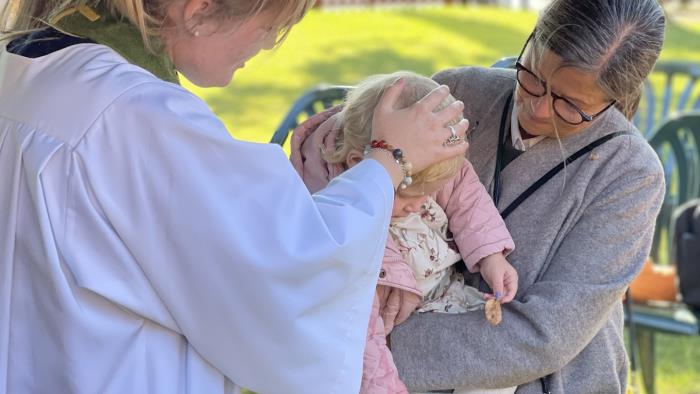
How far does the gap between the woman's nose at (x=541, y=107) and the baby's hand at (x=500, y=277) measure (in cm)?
34

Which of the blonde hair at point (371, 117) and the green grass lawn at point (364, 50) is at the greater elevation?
the blonde hair at point (371, 117)

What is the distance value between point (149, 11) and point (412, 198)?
74cm

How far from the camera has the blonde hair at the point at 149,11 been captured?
1.72m

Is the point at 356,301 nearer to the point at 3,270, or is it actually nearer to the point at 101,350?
the point at 101,350

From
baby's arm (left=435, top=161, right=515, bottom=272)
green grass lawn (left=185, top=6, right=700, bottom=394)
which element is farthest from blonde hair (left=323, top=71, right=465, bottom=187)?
green grass lawn (left=185, top=6, right=700, bottom=394)

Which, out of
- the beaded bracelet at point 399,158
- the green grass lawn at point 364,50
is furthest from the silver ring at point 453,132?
the green grass lawn at point 364,50

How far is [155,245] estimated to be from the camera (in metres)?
1.65

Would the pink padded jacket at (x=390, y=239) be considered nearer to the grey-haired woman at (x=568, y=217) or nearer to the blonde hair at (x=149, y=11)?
the grey-haired woman at (x=568, y=217)

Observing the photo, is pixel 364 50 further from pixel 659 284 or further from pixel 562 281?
pixel 562 281

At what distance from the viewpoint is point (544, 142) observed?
2.51 meters

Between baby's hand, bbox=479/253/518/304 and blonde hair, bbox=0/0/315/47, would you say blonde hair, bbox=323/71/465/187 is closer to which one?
baby's hand, bbox=479/253/518/304

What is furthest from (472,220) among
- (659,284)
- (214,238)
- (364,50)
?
(364,50)

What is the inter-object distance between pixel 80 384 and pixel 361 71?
10.2 m

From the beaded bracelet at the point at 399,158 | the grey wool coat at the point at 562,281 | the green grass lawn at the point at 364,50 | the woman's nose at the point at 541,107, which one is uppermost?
the beaded bracelet at the point at 399,158
